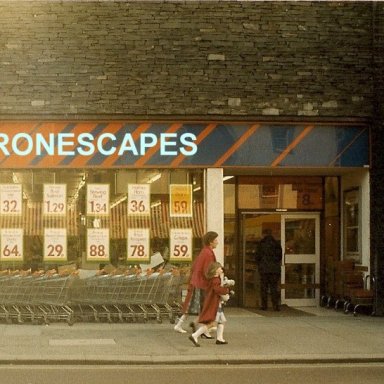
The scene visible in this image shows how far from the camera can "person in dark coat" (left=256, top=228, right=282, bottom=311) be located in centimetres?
1989

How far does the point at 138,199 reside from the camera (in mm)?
18797

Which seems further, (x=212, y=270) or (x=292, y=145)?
(x=292, y=145)

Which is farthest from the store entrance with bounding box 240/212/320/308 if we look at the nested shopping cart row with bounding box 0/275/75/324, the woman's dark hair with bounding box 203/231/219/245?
the woman's dark hair with bounding box 203/231/219/245

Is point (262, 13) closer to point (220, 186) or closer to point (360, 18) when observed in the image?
point (360, 18)

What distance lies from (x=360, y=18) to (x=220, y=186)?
4.71 m

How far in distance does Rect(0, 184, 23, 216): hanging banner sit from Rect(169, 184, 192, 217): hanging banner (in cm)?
312

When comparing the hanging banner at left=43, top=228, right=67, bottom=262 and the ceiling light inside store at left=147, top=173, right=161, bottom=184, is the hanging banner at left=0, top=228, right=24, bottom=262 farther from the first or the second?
the ceiling light inside store at left=147, top=173, right=161, bottom=184

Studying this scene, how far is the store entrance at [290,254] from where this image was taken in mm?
20750

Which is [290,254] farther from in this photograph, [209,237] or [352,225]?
[209,237]

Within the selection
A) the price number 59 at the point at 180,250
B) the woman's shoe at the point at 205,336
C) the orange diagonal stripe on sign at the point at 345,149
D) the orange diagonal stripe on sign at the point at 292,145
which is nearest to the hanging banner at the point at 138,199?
the price number 59 at the point at 180,250

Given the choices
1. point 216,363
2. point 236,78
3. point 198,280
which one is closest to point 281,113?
point 236,78

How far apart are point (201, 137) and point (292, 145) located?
194cm

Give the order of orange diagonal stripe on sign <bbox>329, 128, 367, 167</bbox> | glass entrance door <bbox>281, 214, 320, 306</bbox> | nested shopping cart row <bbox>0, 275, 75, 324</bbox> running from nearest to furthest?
nested shopping cart row <bbox>0, 275, 75, 324</bbox> → orange diagonal stripe on sign <bbox>329, 128, 367, 167</bbox> → glass entrance door <bbox>281, 214, 320, 306</bbox>

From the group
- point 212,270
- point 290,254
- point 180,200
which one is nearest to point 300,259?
point 290,254
